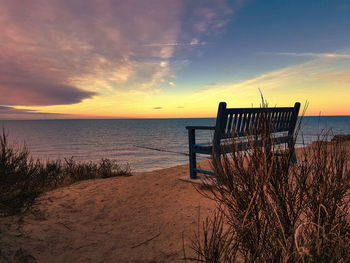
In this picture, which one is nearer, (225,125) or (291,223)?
(291,223)

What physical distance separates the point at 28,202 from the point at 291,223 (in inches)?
142

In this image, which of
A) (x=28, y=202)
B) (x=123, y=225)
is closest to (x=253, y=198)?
(x=123, y=225)

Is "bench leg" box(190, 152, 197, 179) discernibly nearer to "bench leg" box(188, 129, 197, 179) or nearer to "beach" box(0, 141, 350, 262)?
"bench leg" box(188, 129, 197, 179)

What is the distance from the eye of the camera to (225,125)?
14.6 feet

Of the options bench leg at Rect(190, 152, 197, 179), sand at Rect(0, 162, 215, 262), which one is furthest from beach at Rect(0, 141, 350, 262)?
bench leg at Rect(190, 152, 197, 179)

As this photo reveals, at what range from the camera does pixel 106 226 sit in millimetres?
3523

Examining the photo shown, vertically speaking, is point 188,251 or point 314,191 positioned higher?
point 314,191

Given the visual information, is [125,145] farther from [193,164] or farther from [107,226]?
[107,226]

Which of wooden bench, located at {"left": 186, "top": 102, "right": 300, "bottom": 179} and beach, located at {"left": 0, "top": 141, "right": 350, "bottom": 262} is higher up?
wooden bench, located at {"left": 186, "top": 102, "right": 300, "bottom": 179}

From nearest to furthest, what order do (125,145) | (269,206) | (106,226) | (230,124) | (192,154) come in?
(269,206)
(106,226)
(230,124)
(192,154)
(125,145)

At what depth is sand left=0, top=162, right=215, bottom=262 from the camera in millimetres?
2760

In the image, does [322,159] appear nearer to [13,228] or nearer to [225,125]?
[225,125]

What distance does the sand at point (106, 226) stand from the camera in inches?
109

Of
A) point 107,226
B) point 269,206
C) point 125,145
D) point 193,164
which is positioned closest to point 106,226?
point 107,226
